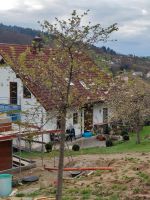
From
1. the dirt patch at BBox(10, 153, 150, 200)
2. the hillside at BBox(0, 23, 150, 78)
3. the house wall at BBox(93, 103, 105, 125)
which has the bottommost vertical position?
the dirt patch at BBox(10, 153, 150, 200)

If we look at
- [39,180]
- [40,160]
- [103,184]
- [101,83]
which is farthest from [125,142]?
[101,83]

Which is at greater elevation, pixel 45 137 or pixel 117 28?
pixel 117 28

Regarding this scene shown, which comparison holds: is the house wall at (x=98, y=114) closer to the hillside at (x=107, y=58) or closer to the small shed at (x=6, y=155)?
the hillside at (x=107, y=58)

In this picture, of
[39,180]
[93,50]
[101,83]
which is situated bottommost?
[39,180]

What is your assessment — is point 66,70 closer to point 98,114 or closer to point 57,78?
point 57,78

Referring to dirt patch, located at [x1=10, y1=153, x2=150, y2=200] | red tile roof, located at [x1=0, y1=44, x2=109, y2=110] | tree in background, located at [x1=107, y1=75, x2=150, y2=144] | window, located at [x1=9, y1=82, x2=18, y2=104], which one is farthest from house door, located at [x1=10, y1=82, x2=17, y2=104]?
red tile roof, located at [x1=0, y1=44, x2=109, y2=110]

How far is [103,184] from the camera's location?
16.8 m

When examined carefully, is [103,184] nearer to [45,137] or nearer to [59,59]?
[59,59]

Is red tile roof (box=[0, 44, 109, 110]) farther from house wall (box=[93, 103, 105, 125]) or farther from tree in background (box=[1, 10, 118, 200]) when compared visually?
house wall (box=[93, 103, 105, 125])

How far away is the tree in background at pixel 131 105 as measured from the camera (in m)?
32.1

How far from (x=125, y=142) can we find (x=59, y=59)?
23026 millimetres

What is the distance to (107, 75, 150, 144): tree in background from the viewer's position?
32.1 meters

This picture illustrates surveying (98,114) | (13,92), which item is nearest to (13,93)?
(13,92)

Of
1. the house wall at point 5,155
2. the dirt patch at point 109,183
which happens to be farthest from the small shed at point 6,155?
the dirt patch at point 109,183
